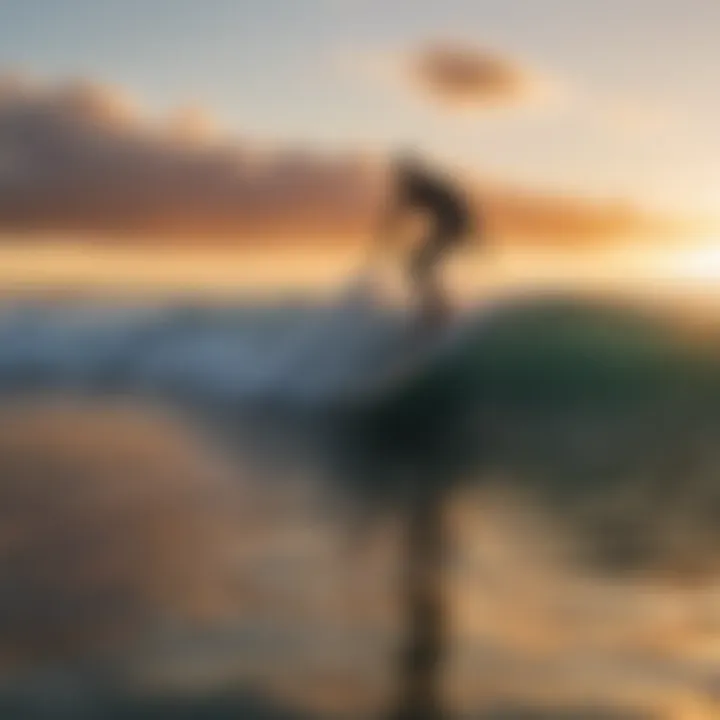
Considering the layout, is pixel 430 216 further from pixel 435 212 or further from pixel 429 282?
pixel 429 282

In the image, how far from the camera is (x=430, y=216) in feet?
5.42

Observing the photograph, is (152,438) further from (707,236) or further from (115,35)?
(707,236)

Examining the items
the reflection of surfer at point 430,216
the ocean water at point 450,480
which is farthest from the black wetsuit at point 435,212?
the ocean water at point 450,480

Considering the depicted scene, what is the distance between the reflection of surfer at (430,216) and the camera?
163 cm

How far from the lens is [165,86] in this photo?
1.67 meters

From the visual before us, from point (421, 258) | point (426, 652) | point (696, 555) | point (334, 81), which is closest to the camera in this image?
point (426, 652)

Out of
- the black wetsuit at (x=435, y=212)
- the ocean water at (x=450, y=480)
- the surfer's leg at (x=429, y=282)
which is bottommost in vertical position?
the ocean water at (x=450, y=480)

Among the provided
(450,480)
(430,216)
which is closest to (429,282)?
(430,216)

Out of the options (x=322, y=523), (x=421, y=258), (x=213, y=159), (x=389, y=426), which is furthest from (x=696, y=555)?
(x=213, y=159)

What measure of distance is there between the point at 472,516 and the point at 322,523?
0.19 metres

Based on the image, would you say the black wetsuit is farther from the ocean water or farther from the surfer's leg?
the ocean water

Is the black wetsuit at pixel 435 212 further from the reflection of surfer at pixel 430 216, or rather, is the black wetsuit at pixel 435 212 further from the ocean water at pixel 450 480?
the ocean water at pixel 450 480

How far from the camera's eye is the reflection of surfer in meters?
1.63

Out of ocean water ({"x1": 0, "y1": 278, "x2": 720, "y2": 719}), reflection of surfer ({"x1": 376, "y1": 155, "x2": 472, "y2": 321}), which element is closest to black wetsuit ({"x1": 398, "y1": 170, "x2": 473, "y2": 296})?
reflection of surfer ({"x1": 376, "y1": 155, "x2": 472, "y2": 321})
